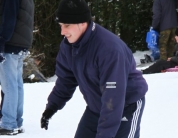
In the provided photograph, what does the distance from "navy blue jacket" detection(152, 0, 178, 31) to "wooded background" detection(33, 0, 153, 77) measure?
3416 millimetres

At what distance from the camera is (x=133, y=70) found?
2.90 meters

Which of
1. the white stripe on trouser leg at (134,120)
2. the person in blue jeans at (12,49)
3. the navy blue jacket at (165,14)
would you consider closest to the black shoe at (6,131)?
the person in blue jeans at (12,49)

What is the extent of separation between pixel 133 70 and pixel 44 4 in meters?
10.8

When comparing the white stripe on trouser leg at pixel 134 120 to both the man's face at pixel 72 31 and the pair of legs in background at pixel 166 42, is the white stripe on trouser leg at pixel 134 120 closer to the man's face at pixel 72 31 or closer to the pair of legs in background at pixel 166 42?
the man's face at pixel 72 31

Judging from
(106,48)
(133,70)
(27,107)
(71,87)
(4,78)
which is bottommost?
(27,107)

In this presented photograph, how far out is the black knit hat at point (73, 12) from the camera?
2743 mm

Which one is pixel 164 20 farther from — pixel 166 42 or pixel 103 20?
pixel 103 20

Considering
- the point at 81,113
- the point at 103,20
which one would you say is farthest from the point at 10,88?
the point at 103,20

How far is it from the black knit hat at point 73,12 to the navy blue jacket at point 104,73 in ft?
0.25

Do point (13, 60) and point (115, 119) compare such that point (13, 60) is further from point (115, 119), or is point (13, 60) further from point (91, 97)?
point (115, 119)

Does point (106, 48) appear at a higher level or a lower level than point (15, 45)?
higher

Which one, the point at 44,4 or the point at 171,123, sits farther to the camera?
the point at 44,4

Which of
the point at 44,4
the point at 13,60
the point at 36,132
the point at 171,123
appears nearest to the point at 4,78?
the point at 13,60

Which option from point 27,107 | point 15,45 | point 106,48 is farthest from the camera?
point 27,107
